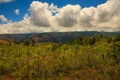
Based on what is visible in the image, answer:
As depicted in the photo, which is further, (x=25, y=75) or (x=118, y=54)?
(x=118, y=54)

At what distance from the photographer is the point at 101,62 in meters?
25.3

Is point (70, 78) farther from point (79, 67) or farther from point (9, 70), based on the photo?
point (9, 70)

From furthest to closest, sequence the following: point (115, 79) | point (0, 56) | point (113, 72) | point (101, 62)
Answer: point (0, 56) < point (101, 62) < point (113, 72) < point (115, 79)

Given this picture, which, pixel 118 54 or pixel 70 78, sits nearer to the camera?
pixel 70 78

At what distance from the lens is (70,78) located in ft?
67.7

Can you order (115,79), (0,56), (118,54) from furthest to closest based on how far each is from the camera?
(0,56), (118,54), (115,79)

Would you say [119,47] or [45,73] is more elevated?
[119,47]

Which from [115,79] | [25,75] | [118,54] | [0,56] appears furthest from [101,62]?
[0,56]

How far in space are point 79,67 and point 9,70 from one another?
7.46 meters

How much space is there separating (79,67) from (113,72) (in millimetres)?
4724

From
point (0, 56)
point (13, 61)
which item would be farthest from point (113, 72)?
point (0, 56)

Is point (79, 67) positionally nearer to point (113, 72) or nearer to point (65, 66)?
point (65, 66)

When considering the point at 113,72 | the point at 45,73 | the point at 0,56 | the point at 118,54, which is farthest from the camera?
the point at 0,56

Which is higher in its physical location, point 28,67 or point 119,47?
point 119,47
